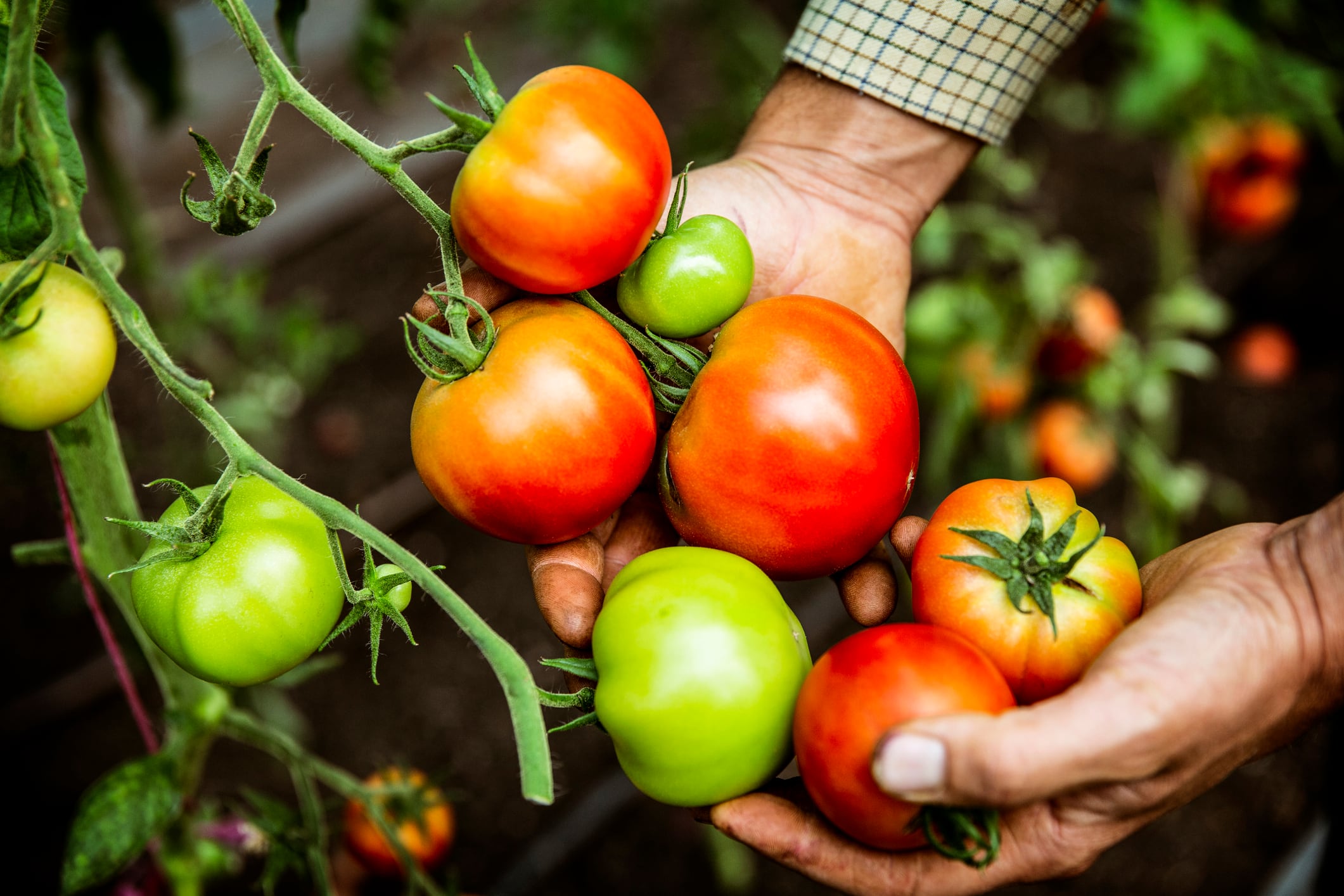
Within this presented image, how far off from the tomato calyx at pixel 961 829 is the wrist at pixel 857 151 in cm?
103

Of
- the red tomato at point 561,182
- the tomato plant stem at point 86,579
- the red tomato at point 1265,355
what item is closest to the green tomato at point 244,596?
the tomato plant stem at point 86,579

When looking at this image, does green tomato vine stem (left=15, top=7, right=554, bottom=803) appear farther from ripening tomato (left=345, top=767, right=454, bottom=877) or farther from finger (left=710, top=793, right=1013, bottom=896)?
ripening tomato (left=345, top=767, right=454, bottom=877)

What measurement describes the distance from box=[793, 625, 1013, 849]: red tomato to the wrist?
90 cm

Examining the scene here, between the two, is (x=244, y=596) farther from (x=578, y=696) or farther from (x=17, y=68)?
(x=17, y=68)

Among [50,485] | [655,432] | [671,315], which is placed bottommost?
[50,485]

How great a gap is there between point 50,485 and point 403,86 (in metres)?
1.93

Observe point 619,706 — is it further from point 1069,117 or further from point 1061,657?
point 1069,117

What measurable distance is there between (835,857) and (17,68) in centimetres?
101

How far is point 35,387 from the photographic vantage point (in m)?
0.77

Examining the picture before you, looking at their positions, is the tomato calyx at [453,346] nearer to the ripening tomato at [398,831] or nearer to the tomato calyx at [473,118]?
the tomato calyx at [473,118]

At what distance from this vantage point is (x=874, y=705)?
843 millimetres

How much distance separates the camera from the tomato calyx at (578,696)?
3.02ft

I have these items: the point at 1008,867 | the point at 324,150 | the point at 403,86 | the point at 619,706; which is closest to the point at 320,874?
the point at 619,706

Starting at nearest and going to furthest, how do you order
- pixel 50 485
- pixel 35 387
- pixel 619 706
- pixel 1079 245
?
pixel 35 387 < pixel 619 706 < pixel 50 485 < pixel 1079 245
